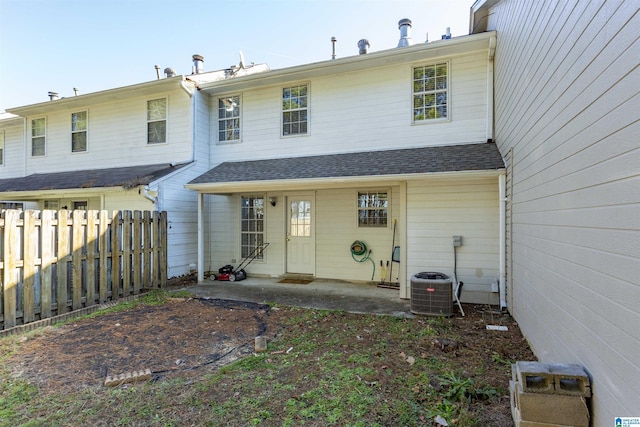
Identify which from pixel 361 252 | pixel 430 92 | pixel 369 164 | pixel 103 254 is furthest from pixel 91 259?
→ pixel 430 92

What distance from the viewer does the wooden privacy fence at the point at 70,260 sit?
14.7ft

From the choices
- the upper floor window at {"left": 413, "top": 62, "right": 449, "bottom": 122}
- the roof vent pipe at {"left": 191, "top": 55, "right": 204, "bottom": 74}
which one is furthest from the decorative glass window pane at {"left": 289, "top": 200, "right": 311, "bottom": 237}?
the roof vent pipe at {"left": 191, "top": 55, "right": 204, "bottom": 74}

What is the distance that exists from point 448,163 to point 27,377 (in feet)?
21.3

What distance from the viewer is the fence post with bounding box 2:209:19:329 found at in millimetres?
4363

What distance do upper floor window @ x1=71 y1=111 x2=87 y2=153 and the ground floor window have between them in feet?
19.8

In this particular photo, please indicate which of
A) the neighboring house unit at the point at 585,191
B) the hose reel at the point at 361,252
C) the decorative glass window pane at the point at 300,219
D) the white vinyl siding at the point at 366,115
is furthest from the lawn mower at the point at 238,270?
the neighboring house unit at the point at 585,191

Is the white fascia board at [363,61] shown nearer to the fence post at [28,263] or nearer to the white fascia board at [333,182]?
the white fascia board at [333,182]

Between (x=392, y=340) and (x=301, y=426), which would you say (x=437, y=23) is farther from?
(x=301, y=426)

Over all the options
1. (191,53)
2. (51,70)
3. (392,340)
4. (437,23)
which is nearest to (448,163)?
(392,340)

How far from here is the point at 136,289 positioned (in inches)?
257

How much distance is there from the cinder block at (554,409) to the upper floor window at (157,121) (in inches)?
380

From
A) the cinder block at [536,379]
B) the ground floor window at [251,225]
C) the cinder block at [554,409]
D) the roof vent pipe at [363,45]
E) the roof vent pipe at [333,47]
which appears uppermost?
the roof vent pipe at [333,47]

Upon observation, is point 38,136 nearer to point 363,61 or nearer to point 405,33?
point 363,61

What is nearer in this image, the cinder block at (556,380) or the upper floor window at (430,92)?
the cinder block at (556,380)
